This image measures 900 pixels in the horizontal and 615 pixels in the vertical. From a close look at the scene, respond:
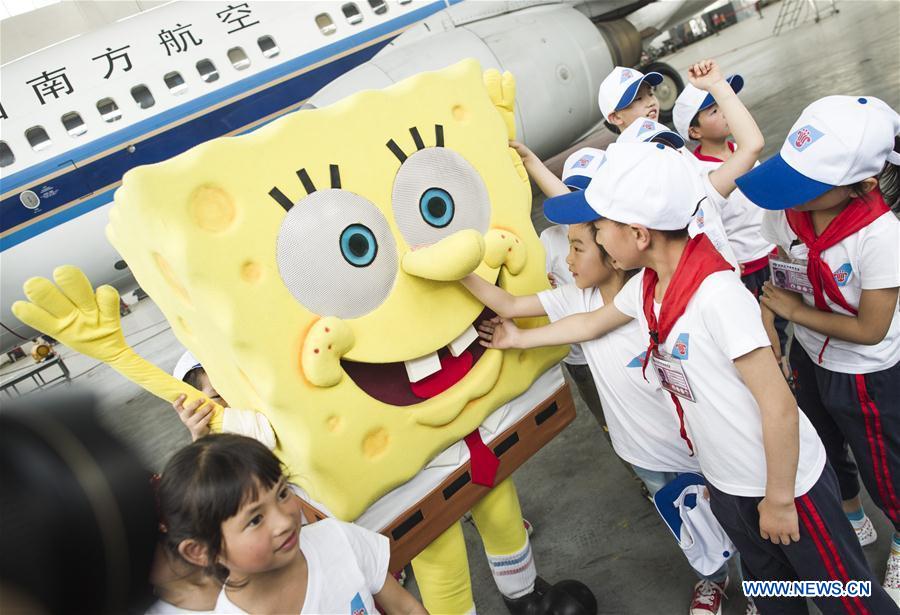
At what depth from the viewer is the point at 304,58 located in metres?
6.51

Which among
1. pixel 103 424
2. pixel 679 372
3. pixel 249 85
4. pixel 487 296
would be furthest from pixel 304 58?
pixel 103 424

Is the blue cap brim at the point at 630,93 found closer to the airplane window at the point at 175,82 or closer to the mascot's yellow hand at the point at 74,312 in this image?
the mascot's yellow hand at the point at 74,312

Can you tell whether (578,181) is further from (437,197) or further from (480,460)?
(480,460)

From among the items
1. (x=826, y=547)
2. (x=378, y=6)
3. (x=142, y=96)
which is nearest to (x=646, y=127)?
(x=826, y=547)

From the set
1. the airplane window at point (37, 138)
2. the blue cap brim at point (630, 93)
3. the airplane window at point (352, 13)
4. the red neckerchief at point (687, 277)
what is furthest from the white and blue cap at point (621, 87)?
the airplane window at point (37, 138)

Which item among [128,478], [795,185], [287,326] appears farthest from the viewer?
[795,185]

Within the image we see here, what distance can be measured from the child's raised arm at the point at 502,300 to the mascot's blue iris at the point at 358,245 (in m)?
0.27

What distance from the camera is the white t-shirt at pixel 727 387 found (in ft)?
4.44

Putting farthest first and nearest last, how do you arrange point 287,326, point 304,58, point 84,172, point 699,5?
point 699,5
point 304,58
point 84,172
point 287,326

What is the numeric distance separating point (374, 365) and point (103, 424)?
41.2 inches

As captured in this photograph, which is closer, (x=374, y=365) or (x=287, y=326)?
(x=287, y=326)

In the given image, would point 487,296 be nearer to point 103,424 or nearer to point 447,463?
point 447,463

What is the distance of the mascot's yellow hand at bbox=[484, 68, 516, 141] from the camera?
201 cm

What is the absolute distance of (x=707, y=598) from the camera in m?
2.01
